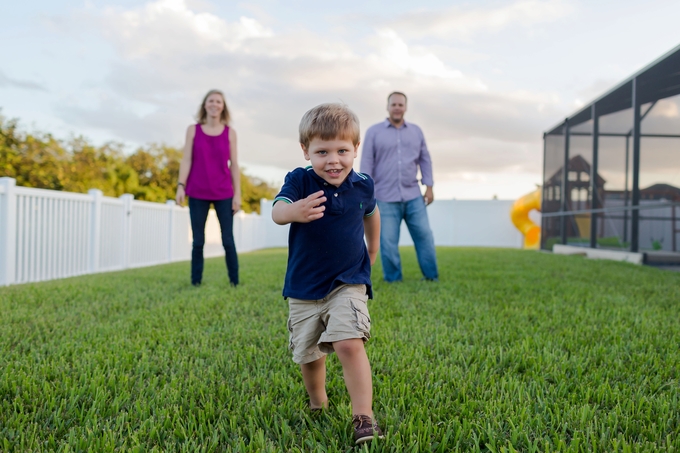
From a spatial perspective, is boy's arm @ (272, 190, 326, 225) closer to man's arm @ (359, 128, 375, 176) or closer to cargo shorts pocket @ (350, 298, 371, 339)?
cargo shorts pocket @ (350, 298, 371, 339)

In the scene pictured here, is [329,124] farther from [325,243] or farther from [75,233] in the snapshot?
[75,233]

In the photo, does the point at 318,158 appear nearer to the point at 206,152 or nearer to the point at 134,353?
the point at 134,353

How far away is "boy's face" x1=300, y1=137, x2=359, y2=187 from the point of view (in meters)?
1.83

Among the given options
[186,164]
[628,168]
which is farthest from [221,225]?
[628,168]

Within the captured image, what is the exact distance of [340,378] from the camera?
2305 mm

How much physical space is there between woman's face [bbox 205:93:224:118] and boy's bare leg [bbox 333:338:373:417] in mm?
3898

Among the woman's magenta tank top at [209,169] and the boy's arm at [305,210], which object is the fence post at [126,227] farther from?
the boy's arm at [305,210]

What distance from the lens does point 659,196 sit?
28.9ft

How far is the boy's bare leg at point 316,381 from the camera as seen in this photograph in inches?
76.4

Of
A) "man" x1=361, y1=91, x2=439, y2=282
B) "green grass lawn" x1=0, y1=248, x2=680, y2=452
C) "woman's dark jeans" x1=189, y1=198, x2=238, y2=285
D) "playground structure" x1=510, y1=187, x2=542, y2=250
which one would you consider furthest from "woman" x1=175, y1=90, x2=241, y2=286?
"playground structure" x1=510, y1=187, x2=542, y2=250

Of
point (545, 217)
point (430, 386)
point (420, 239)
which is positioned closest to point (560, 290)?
point (420, 239)

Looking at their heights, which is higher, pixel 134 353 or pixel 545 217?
pixel 545 217

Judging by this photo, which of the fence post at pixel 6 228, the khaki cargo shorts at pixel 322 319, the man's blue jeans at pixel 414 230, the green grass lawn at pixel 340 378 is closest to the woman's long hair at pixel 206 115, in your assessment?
the man's blue jeans at pixel 414 230

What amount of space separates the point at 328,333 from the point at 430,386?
0.62 m
